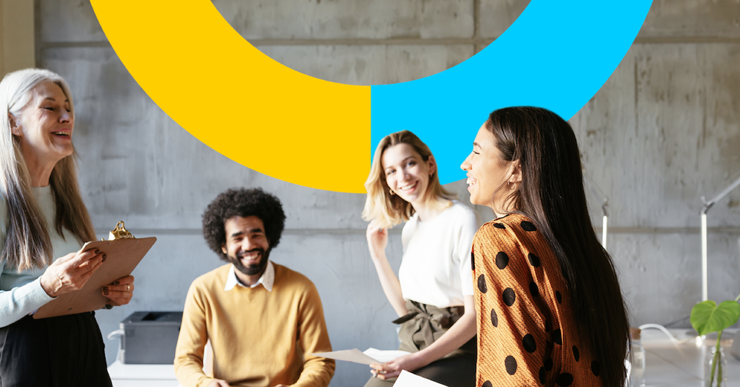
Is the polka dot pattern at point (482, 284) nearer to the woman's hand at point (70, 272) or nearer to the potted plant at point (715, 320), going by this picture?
the woman's hand at point (70, 272)

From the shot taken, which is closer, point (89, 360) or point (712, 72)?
point (89, 360)

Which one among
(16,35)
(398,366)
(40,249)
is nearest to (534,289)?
(398,366)

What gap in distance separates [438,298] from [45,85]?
1.41 m

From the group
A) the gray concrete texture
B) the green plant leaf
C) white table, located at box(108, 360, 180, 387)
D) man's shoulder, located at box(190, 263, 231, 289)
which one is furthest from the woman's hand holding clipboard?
the green plant leaf

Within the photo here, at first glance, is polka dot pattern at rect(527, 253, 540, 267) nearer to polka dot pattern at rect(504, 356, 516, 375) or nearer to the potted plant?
polka dot pattern at rect(504, 356, 516, 375)

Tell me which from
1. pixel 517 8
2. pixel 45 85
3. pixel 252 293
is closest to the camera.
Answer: pixel 45 85

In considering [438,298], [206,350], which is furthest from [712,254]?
[206,350]

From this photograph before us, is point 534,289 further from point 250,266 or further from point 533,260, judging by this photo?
point 250,266

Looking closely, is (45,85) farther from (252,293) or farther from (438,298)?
(438,298)

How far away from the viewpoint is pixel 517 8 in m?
2.78

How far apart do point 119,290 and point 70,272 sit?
276mm

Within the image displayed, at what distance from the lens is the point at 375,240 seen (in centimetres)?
215

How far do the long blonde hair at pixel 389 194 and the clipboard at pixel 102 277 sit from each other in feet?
3.12

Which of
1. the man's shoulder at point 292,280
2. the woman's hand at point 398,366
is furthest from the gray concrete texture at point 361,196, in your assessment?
the woman's hand at point 398,366
